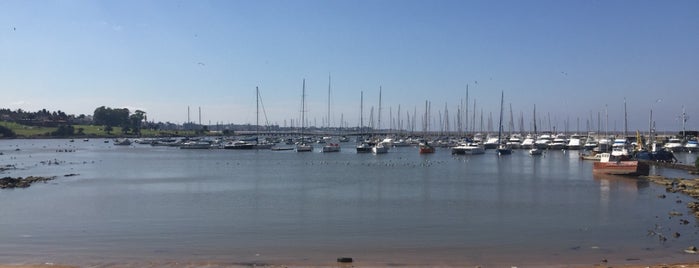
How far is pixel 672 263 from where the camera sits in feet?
64.6

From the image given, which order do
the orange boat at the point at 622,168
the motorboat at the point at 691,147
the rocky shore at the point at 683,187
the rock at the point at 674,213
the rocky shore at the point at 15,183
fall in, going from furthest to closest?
the motorboat at the point at 691,147 → the orange boat at the point at 622,168 → the rocky shore at the point at 15,183 → the rocky shore at the point at 683,187 → the rock at the point at 674,213

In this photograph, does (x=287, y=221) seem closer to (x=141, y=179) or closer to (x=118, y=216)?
(x=118, y=216)

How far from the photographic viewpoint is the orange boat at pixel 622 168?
5500 centimetres

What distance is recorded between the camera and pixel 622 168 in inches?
2197

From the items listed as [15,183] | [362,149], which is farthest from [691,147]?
[15,183]

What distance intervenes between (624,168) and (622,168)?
259 millimetres

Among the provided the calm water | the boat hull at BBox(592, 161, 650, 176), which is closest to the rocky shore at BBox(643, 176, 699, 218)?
the calm water

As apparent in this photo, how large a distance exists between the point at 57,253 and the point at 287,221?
10.7 metres

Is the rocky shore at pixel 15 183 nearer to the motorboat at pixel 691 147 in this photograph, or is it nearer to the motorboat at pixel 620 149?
the motorboat at pixel 620 149

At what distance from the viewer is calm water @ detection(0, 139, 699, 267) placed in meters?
22.2

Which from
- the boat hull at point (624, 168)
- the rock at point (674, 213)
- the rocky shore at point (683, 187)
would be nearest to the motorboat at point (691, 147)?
the boat hull at point (624, 168)

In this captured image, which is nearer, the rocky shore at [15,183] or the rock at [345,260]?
the rock at [345,260]

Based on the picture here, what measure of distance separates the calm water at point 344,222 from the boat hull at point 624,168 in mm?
3244

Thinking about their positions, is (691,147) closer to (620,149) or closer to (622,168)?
(620,149)
